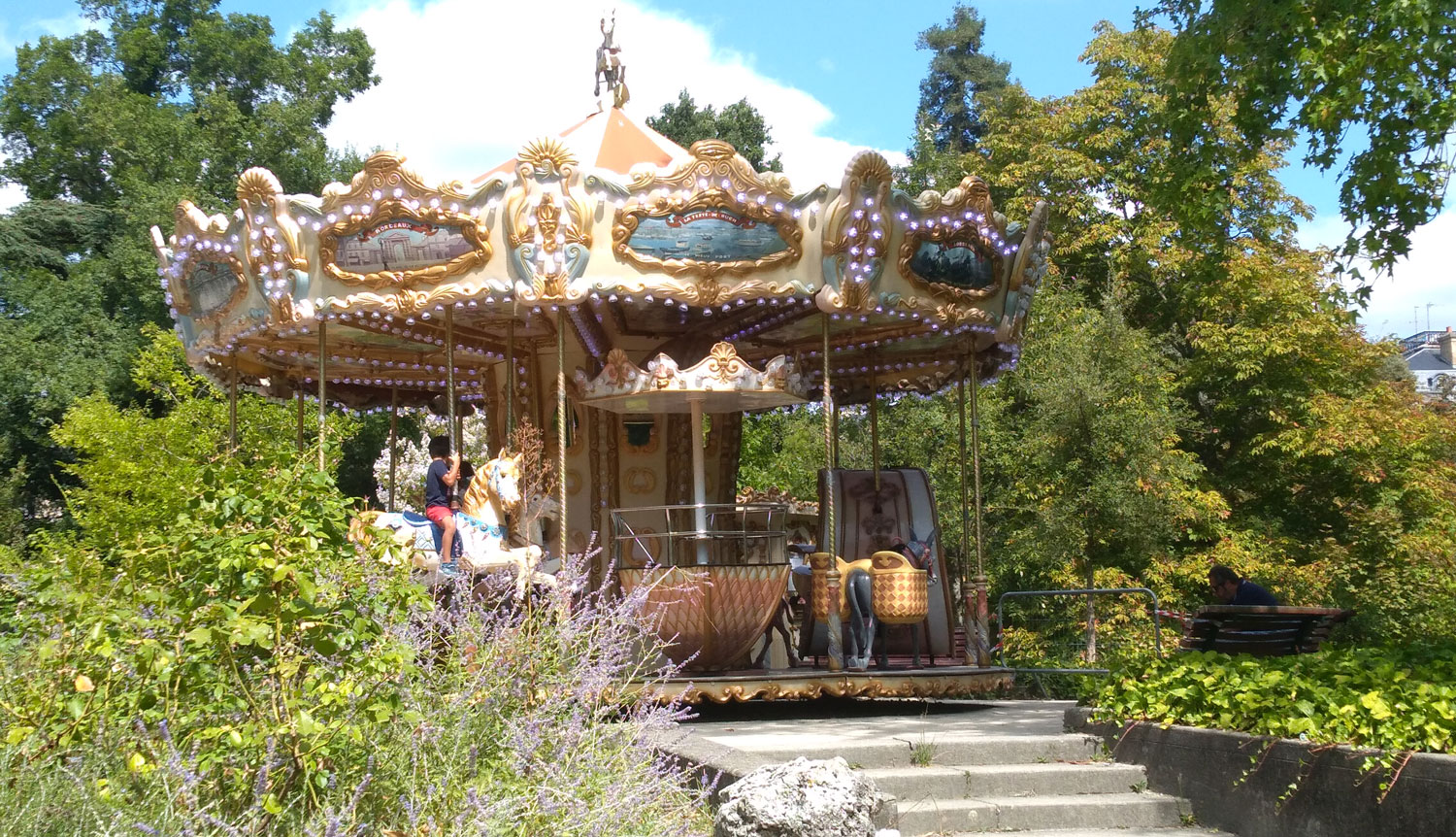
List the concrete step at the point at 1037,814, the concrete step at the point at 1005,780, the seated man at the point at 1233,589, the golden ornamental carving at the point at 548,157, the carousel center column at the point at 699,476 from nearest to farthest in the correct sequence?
the concrete step at the point at 1037,814 < the concrete step at the point at 1005,780 < the seated man at the point at 1233,589 < the golden ornamental carving at the point at 548,157 < the carousel center column at the point at 699,476

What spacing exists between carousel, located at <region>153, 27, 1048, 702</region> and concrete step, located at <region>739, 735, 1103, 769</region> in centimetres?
175

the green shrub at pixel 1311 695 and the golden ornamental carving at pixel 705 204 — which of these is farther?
the golden ornamental carving at pixel 705 204

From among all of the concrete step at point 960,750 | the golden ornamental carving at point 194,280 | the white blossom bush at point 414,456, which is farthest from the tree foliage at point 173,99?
the concrete step at point 960,750

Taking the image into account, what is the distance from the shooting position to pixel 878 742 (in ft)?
27.4

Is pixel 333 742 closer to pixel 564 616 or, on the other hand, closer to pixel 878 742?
pixel 564 616

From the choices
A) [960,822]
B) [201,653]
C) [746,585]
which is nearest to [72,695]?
[201,653]

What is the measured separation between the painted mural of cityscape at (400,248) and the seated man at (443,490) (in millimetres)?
1567

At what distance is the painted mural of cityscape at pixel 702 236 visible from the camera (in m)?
11.0

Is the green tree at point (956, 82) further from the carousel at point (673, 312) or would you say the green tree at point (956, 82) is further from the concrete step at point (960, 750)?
the concrete step at point (960, 750)

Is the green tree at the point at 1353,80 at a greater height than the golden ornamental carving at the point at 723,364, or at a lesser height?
greater

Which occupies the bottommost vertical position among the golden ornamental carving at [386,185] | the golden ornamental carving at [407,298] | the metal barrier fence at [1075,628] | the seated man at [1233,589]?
the metal barrier fence at [1075,628]

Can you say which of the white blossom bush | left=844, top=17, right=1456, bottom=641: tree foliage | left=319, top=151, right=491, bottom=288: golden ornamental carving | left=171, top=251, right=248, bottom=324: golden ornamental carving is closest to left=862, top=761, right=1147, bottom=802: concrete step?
left=319, top=151, right=491, bottom=288: golden ornamental carving

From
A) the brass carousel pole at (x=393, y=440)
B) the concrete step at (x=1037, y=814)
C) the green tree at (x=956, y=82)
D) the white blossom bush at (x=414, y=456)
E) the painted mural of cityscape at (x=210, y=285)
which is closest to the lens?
the concrete step at (x=1037, y=814)

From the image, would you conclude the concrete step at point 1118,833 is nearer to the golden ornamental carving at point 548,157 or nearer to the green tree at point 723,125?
the golden ornamental carving at point 548,157
